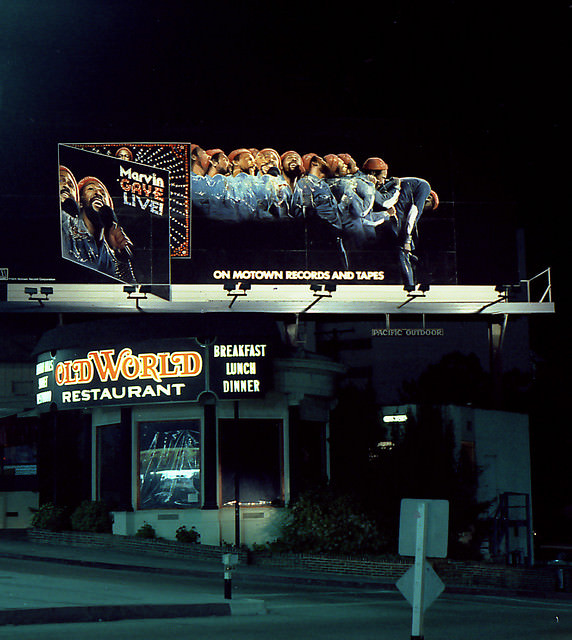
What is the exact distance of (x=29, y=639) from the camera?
1342cm

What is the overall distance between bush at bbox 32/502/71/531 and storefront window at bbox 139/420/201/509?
2.61 m

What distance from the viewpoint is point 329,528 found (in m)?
27.6

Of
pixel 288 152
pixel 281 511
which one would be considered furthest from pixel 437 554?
pixel 288 152

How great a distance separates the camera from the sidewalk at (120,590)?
16.2 m

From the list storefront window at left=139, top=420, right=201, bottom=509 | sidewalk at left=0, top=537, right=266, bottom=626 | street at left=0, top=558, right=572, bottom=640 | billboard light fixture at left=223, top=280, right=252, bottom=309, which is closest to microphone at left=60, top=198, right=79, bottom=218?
billboard light fixture at left=223, top=280, right=252, bottom=309

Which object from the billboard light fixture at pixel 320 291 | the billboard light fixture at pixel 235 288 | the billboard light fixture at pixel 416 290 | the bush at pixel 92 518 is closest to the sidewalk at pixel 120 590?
the bush at pixel 92 518

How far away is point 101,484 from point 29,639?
60.1ft

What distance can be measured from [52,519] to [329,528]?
8624 millimetres

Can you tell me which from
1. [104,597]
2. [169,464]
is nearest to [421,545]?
[104,597]

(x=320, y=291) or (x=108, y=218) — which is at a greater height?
(x=108, y=218)

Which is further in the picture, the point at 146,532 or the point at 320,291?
the point at 320,291

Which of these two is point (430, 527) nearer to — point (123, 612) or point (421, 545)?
point (421, 545)

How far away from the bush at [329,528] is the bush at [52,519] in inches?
267

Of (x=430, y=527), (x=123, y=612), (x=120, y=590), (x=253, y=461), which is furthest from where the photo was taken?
(x=253, y=461)
